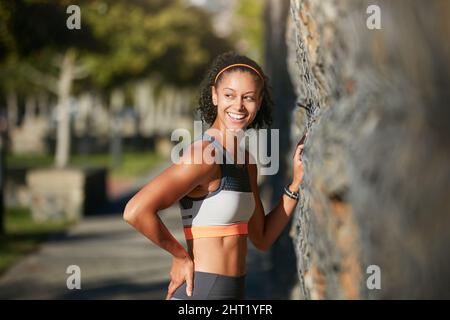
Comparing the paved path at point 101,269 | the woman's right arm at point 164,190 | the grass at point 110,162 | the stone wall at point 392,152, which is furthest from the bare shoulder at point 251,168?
the grass at point 110,162

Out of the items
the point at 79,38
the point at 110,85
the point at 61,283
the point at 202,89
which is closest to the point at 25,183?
the point at 79,38

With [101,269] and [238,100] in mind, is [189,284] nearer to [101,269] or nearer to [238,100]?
[238,100]

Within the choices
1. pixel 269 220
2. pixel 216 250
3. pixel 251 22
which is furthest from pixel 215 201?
pixel 251 22

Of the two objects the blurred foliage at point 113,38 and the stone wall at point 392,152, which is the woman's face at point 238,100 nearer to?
the stone wall at point 392,152

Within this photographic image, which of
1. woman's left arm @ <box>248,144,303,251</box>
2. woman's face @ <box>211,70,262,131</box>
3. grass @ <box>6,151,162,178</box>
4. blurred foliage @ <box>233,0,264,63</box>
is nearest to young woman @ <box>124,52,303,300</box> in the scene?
woman's face @ <box>211,70,262,131</box>

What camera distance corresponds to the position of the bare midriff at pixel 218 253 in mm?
2648

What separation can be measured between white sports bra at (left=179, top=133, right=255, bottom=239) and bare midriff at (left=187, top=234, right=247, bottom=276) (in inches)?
0.8

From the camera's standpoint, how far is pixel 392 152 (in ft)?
6.28

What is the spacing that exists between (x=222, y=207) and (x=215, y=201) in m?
0.03

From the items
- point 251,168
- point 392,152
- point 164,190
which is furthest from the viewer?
point 251,168

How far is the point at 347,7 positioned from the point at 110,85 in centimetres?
2608

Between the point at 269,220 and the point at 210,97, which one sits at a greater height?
the point at 210,97

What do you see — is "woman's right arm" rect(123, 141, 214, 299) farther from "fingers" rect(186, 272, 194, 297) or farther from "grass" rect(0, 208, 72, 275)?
"grass" rect(0, 208, 72, 275)
